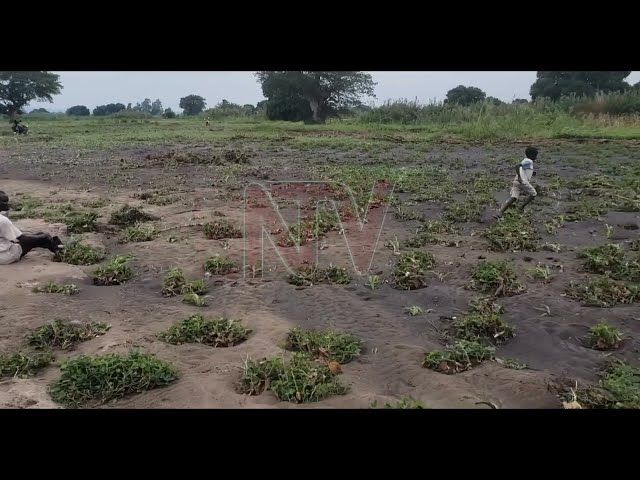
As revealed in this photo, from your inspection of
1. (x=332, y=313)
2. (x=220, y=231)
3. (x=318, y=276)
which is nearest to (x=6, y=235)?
(x=220, y=231)

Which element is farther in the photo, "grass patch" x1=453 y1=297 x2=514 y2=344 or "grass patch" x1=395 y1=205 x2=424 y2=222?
"grass patch" x1=395 y1=205 x2=424 y2=222

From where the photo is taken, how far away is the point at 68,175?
46.5ft

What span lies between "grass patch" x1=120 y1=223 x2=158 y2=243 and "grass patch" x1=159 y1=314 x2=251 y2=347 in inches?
129

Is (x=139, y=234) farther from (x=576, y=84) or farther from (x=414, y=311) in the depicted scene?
(x=576, y=84)

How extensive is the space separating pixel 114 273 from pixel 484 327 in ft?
13.9

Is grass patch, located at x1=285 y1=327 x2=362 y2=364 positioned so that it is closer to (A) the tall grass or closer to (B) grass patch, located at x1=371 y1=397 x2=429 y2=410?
(B) grass patch, located at x1=371 y1=397 x2=429 y2=410

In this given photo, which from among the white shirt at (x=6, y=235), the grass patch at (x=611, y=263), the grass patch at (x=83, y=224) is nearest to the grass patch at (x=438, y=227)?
the grass patch at (x=611, y=263)

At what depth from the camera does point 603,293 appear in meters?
5.32

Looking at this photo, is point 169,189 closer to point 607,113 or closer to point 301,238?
point 301,238

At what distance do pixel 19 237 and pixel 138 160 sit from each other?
10584 millimetres

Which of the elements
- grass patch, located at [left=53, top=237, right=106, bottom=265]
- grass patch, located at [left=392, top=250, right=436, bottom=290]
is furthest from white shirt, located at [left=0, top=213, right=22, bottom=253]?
grass patch, located at [left=392, top=250, right=436, bottom=290]

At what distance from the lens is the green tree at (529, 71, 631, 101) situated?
3247 centimetres
